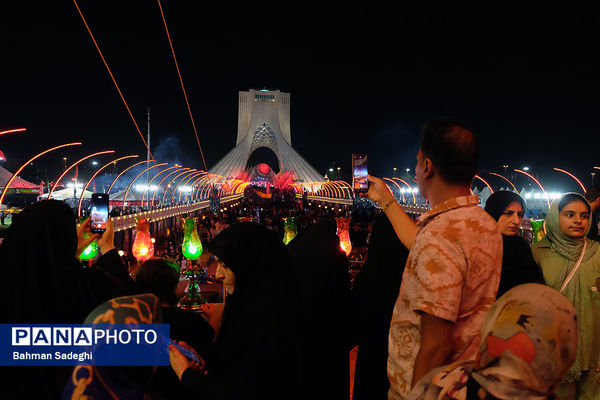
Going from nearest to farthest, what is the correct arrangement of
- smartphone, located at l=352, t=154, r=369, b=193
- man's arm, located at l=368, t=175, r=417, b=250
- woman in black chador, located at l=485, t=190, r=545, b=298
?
man's arm, located at l=368, t=175, r=417, b=250 < woman in black chador, located at l=485, t=190, r=545, b=298 < smartphone, located at l=352, t=154, r=369, b=193

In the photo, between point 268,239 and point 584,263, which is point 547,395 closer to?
point 268,239

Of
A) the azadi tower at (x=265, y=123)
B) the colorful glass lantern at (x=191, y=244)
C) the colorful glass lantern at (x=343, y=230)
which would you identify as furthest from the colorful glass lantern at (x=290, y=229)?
the azadi tower at (x=265, y=123)

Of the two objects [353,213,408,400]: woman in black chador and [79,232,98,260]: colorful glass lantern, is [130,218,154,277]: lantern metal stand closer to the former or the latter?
[79,232,98,260]: colorful glass lantern

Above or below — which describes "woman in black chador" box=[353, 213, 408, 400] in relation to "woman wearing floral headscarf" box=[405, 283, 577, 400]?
below

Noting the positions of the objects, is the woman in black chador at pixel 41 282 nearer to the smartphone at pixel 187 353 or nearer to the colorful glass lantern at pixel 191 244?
the smartphone at pixel 187 353

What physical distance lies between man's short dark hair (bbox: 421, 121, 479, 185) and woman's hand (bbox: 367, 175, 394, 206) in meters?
0.61

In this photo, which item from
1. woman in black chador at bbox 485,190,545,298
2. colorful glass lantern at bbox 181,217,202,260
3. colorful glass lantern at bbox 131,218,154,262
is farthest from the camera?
colorful glass lantern at bbox 131,218,154,262

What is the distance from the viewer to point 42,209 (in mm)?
1905

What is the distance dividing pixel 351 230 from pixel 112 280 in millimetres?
6252

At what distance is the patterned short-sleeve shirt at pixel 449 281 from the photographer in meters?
1.34

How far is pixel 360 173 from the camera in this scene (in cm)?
288

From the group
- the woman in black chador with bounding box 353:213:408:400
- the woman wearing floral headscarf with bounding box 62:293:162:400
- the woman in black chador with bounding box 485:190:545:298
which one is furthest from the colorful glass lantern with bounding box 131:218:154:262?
the woman wearing floral headscarf with bounding box 62:293:162:400

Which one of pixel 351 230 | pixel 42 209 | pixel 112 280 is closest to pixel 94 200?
pixel 112 280

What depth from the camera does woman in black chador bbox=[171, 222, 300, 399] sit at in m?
1.68
